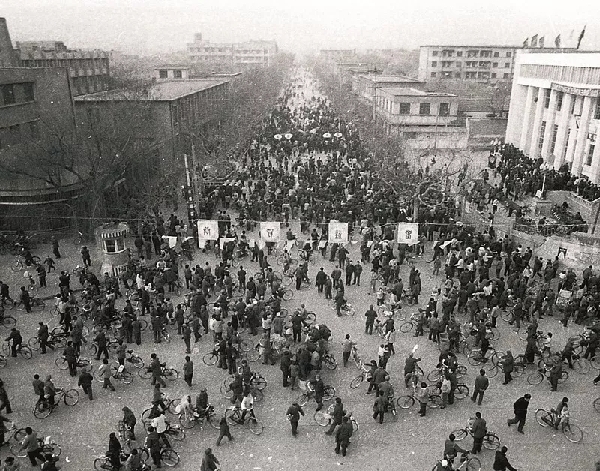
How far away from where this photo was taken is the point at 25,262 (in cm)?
2394

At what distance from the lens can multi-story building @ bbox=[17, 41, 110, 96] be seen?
6462cm

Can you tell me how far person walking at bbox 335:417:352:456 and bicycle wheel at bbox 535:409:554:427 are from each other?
533 centimetres

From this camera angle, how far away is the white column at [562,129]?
37094 mm

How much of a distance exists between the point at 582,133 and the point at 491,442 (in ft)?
92.1

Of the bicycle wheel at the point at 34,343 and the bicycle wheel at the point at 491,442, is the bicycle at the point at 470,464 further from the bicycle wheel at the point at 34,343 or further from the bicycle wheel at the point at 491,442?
the bicycle wheel at the point at 34,343

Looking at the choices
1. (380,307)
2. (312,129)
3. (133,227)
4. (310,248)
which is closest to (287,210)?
(310,248)

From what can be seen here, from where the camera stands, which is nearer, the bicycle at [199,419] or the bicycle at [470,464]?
the bicycle at [470,464]

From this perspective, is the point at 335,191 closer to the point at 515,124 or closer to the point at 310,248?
the point at 310,248

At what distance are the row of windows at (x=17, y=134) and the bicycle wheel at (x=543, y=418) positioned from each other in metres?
28.0

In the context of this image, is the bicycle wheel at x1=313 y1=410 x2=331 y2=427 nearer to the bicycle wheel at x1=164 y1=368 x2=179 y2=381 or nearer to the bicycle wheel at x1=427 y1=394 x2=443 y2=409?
the bicycle wheel at x1=427 y1=394 x2=443 y2=409

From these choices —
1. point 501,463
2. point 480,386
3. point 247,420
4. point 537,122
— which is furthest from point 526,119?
point 247,420

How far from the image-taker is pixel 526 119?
43.8 metres

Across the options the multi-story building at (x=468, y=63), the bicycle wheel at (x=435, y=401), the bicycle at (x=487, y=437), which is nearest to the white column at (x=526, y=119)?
the bicycle wheel at (x=435, y=401)

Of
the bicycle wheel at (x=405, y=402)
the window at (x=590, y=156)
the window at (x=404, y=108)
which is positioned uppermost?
the window at (x=404, y=108)
